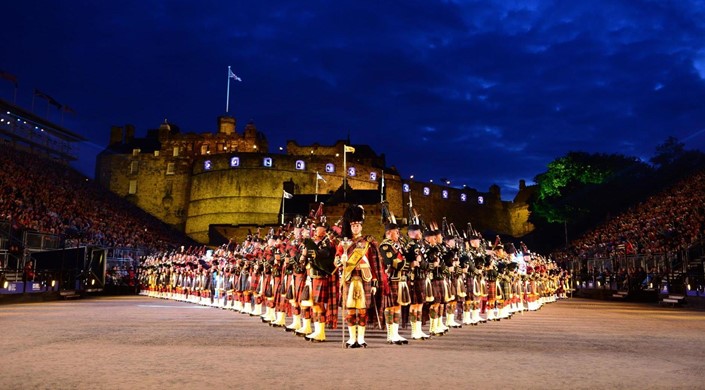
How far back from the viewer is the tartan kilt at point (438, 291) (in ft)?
37.9

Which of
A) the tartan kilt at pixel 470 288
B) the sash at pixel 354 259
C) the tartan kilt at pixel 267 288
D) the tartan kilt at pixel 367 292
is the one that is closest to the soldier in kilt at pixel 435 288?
the tartan kilt at pixel 367 292

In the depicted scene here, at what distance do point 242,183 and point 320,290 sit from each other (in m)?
61.7

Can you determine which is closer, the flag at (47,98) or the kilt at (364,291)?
the kilt at (364,291)

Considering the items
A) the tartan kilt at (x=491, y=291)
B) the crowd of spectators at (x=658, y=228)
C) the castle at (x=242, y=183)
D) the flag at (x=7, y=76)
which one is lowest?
the tartan kilt at (x=491, y=291)

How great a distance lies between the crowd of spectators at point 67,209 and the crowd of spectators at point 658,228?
30710mm

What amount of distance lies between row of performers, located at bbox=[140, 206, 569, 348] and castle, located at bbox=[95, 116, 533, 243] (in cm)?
3871

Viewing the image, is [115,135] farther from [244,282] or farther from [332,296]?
[332,296]

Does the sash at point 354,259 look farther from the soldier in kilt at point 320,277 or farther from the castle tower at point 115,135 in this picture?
the castle tower at point 115,135

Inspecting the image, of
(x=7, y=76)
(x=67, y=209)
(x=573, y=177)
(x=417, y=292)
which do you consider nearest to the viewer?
(x=417, y=292)

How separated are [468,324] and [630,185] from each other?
193ft

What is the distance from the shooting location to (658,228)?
3141cm

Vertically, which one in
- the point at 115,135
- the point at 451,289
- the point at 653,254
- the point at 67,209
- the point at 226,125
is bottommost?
the point at 451,289

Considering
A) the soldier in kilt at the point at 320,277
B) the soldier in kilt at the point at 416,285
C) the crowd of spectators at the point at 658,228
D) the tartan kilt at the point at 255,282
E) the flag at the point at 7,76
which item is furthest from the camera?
the flag at the point at 7,76

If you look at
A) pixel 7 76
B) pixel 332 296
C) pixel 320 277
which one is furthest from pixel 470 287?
pixel 7 76
